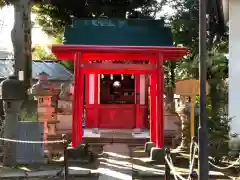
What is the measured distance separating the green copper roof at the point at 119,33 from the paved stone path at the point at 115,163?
3066 mm

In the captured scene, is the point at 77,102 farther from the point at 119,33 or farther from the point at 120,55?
the point at 119,33

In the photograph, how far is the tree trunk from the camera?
14930 millimetres

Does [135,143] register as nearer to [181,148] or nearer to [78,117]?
[181,148]

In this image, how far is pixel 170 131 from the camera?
1562 centimetres

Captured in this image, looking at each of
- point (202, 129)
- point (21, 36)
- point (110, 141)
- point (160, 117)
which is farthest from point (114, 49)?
point (202, 129)

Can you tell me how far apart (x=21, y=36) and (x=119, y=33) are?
4.86m

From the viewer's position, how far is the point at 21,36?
15000mm

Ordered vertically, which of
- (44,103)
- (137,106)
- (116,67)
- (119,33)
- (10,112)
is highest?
(119,33)

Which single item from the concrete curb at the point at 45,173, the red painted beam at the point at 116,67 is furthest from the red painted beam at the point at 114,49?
the concrete curb at the point at 45,173

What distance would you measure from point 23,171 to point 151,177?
287cm

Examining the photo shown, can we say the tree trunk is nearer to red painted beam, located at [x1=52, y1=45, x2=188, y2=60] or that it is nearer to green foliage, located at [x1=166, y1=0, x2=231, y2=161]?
red painted beam, located at [x1=52, y1=45, x2=188, y2=60]

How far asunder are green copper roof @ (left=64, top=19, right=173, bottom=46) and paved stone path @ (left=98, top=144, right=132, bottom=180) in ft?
10.1

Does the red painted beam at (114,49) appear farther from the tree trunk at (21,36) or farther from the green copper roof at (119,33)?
the tree trunk at (21,36)

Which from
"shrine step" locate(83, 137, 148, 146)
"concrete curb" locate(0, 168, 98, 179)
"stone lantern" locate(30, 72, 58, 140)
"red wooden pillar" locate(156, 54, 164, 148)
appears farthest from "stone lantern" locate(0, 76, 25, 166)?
"shrine step" locate(83, 137, 148, 146)
